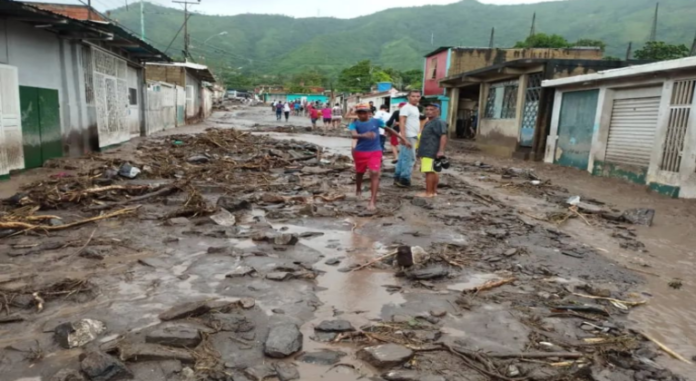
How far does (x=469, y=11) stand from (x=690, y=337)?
6429 inches

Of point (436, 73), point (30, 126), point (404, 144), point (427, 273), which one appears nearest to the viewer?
point (427, 273)

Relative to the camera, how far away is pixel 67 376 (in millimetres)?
2406

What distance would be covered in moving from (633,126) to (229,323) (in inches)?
430

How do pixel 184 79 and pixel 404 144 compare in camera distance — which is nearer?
pixel 404 144

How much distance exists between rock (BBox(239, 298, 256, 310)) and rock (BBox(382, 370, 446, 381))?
127 cm

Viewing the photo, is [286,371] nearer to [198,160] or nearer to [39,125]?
[198,160]

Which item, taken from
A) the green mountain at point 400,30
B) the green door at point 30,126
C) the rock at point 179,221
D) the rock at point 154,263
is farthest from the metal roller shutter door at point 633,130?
the green mountain at point 400,30

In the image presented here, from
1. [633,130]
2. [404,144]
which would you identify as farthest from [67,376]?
[633,130]

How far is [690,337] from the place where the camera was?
127 inches

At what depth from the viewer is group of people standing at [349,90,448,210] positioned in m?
6.81

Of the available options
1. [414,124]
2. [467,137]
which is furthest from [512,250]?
[467,137]

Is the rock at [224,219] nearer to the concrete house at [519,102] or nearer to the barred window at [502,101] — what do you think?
the concrete house at [519,102]

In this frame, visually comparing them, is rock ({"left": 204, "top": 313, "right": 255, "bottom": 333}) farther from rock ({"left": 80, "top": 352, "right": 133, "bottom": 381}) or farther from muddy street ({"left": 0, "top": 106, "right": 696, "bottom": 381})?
rock ({"left": 80, "top": 352, "right": 133, "bottom": 381})

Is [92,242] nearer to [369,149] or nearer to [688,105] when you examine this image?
[369,149]
